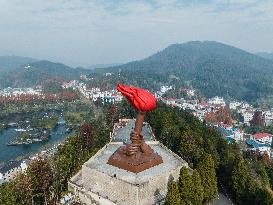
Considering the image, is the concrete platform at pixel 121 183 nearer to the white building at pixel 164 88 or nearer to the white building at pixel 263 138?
the white building at pixel 263 138

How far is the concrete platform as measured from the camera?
56.9 feet

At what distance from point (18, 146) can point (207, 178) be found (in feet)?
123

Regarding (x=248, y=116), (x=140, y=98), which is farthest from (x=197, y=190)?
(x=248, y=116)

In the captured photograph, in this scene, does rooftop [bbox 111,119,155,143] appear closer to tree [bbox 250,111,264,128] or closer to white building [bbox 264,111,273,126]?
tree [bbox 250,111,264,128]

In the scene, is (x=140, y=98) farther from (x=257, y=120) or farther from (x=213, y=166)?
(x=257, y=120)

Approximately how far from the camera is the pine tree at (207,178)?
18609 millimetres

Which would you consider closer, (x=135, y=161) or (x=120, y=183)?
(x=120, y=183)

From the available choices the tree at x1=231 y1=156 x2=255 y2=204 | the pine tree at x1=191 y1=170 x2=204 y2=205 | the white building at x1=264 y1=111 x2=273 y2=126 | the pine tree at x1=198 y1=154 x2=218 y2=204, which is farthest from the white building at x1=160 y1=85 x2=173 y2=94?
the pine tree at x1=191 y1=170 x2=204 y2=205

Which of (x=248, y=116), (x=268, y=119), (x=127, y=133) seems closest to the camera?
(x=127, y=133)

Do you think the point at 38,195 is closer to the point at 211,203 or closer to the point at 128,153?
the point at 128,153

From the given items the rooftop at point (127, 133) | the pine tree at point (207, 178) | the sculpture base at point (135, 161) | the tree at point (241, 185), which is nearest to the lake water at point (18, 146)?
the rooftop at point (127, 133)

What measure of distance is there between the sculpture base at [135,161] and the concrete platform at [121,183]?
196mm

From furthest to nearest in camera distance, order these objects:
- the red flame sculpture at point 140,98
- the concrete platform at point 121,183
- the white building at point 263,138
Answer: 1. the white building at point 263,138
2. the red flame sculpture at point 140,98
3. the concrete platform at point 121,183

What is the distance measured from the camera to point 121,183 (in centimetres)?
1753
